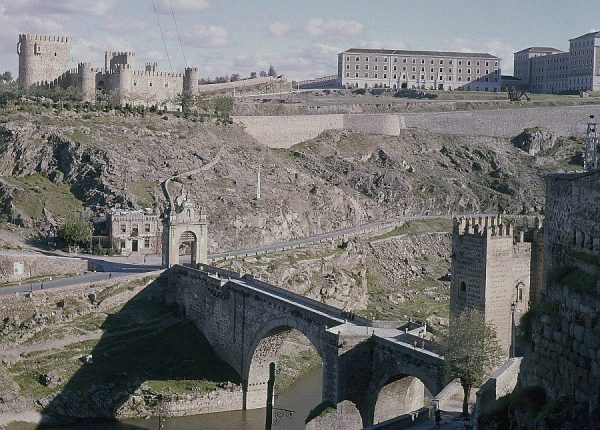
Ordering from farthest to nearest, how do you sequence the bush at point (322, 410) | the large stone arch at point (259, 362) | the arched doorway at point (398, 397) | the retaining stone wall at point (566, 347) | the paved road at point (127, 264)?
the paved road at point (127, 264) < the large stone arch at point (259, 362) < the bush at point (322, 410) < the arched doorway at point (398, 397) < the retaining stone wall at point (566, 347)

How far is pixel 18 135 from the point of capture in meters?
58.1

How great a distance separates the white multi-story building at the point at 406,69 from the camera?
11206 centimetres

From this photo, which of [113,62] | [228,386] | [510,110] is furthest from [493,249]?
[510,110]

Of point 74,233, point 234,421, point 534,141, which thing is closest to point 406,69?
point 534,141

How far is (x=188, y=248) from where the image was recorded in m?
52.2

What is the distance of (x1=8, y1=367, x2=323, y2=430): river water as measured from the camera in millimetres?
34906

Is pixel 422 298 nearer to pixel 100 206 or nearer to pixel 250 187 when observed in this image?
pixel 250 187

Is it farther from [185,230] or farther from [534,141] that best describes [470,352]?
[534,141]

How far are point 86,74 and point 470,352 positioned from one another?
184 feet

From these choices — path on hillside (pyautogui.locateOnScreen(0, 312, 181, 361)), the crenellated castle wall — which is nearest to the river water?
path on hillside (pyautogui.locateOnScreen(0, 312, 181, 361))

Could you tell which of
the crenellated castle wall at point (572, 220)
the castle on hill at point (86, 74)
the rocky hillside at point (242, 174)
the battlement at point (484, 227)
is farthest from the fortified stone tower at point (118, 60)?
the crenellated castle wall at point (572, 220)

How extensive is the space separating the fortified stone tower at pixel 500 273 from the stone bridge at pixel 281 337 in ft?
7.87

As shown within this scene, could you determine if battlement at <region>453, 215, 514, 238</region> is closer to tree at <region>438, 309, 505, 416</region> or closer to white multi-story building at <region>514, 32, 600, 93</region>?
tree at <region>438, 309, 505, 416</region>

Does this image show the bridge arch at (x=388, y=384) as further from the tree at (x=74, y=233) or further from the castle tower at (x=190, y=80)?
the castle tower at (x=190, y=80)
